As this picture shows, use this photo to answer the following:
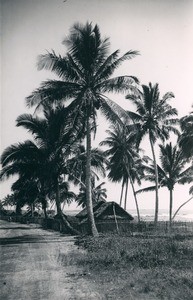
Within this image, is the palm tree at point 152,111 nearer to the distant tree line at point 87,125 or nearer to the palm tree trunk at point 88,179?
the distant tree line at point 87,125

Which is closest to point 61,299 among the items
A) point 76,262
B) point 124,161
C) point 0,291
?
point 0,291

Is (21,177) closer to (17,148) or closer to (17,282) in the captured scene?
(17,148)

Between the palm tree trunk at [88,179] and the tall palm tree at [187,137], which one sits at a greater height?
the tall palm tree at [187,137]

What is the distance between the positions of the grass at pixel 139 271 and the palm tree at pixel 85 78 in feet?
22.1

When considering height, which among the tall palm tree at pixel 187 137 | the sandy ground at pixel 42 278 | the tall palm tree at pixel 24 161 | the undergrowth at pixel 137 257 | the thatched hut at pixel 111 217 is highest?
the tall palm tree at pixel 187 137

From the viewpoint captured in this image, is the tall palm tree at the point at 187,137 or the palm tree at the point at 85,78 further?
the tall palm tree at the point at 187,137

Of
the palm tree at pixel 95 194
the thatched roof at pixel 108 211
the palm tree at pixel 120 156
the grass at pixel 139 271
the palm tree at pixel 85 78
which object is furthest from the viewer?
the palm tree at pixel 95 194

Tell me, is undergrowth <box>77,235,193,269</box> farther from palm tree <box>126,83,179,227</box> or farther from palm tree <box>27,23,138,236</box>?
palm tree <box>126,83,179,227</box>

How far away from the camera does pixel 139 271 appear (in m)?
9.15

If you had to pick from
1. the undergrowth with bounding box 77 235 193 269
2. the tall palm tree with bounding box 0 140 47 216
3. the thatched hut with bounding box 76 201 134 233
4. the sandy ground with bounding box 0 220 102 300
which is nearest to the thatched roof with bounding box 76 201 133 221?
the thatched hut with bounding box 76 201 134 233

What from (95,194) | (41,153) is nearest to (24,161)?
(41,153)

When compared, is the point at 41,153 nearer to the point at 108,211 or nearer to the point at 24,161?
the point at 24,161

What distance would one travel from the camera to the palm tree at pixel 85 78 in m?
17.5

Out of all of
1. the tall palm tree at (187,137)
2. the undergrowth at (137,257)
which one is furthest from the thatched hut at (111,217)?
the undergrowth at (137,257)
